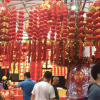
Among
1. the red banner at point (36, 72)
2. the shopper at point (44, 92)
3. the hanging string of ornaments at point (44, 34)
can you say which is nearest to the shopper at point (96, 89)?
the hanging string of ornaments at point (44, 34)

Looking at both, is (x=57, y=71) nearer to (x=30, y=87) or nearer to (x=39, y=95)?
(x=30, y=87)

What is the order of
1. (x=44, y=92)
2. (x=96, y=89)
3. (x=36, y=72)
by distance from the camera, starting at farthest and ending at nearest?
(x=36, y=72) → (x=44, y=92) → (x=96, y=89)

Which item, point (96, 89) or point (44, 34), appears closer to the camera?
point (96, 89)

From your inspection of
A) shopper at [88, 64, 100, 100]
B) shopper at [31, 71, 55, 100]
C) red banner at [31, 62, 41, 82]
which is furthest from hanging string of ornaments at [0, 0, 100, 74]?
red banner at [31, 62, 41, 82]

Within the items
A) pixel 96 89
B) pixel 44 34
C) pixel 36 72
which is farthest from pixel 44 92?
pixel 36 72

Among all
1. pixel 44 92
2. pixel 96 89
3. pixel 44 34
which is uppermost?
pixel 44 34

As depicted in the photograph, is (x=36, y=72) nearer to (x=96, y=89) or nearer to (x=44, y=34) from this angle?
(x=44, y=34)

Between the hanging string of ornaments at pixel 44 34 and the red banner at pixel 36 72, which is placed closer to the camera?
the hanging string of ornaments at pixel 44 34

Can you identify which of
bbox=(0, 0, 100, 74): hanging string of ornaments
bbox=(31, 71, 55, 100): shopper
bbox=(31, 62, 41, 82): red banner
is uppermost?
bbox=(0, 0, 100, 74): hanging string of ornaments

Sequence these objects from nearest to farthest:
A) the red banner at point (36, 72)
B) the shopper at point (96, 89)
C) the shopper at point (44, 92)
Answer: the shopper at point (96, 89), the shopper at point (44, 92), the red banner at point (36, 72)

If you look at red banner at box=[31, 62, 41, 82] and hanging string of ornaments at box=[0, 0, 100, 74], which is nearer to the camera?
hanging string of ornaments at box=[0, 0, 100, 74]

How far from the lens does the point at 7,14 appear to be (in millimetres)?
2570

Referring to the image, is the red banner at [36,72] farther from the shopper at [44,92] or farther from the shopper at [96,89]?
the shopper at [96,89]

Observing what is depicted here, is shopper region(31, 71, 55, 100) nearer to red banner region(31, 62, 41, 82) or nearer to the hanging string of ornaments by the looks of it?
the hanging string of ornaments
